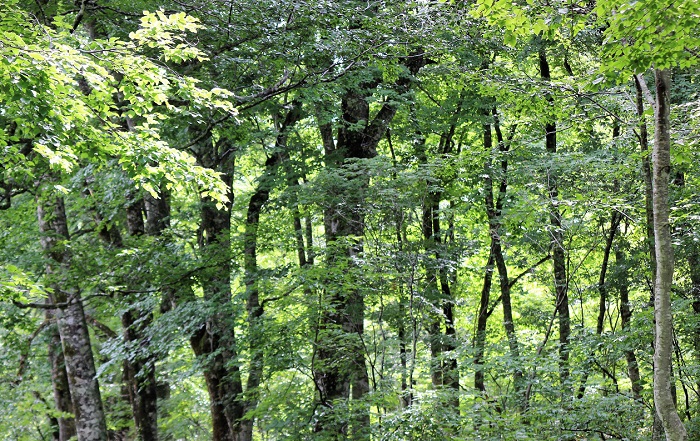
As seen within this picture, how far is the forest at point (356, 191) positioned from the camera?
5184 mm

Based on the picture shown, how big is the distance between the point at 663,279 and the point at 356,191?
4389mm

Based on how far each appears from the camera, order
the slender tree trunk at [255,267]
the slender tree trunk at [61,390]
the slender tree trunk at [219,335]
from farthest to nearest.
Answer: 1. the slender tree trunk at [61,390]
2. the slender tree trunk at [219,335]
3. the slender tree trunk at [255,267]

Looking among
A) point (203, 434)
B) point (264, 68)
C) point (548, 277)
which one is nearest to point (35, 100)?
point (264, 68)

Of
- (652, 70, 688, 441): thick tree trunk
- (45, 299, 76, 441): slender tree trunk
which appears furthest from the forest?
(45, 299, 76, 441): slender tree trunk

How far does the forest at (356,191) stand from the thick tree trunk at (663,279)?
0.02 meters

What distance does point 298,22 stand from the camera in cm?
834

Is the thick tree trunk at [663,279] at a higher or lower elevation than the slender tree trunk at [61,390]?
higher

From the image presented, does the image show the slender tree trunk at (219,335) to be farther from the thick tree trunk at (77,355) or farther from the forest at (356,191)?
the thick tree trunk at (77,355)

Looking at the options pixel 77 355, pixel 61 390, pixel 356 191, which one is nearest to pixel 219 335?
pixel 77 355

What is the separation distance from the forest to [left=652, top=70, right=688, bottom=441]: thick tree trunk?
0.02m

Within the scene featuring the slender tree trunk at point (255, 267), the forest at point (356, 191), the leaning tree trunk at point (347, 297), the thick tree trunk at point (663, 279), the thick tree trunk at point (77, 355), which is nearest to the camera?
the thick tree trunk at point (663, 279)

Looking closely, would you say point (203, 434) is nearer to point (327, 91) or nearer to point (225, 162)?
point (225, 162)

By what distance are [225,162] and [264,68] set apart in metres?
4.36

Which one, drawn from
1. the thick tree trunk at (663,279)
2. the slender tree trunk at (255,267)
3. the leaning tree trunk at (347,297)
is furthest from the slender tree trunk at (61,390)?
the thick tree trunk at (663,279)
